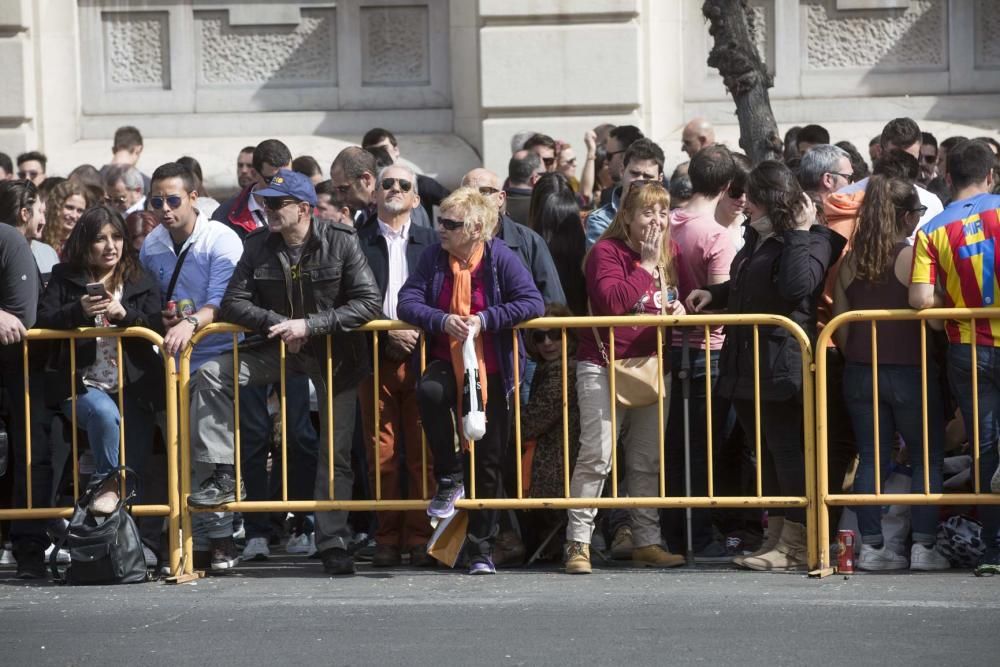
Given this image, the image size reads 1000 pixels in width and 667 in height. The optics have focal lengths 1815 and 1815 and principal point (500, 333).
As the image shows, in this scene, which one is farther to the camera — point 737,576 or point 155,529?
point 155,529

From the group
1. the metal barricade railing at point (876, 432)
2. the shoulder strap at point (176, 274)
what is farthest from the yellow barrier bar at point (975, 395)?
the shoulder strap at point (176, 274)

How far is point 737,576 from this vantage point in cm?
877

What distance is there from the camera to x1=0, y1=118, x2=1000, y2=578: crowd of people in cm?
878

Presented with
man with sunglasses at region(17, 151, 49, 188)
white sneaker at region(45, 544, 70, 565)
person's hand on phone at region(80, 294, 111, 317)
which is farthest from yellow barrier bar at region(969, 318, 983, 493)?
man with sunglasses at region(17, 151, 49, 188)

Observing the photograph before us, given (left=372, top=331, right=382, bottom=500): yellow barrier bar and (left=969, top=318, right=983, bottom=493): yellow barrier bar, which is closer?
(left=969, top=318, right=983, bottom=493): yellow barrier bar

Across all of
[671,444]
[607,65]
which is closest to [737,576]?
[671,444]

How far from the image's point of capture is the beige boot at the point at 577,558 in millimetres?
8922

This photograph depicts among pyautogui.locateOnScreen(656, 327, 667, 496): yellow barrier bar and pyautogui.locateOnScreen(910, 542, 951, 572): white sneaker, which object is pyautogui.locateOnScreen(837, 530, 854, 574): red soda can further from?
pyautogui.locateOnScreen(656, 327, 667, 496): yellow barrier bar

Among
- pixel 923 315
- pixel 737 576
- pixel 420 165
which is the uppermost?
pixel 420 165

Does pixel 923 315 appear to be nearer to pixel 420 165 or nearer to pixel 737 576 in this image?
pixel 737 576

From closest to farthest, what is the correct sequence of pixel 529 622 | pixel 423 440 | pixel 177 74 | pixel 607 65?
1. pixel 529 622
2. pixel 423 440
3. pixel 607 65
4. pixel 177 74

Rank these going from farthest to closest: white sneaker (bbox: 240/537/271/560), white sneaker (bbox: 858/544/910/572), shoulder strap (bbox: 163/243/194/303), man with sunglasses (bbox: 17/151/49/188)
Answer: man with sunglasses (bbox: 17/151/49/188)
white sneaker (bbox: 240/537/271/560)
shoulder strap (bbox: 163/243/194/303)
white sneaker (bbox: 858/544/910/572)

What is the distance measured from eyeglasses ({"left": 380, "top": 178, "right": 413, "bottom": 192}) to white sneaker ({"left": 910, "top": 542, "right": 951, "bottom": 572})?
3.18m

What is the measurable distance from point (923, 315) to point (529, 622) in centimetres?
241
